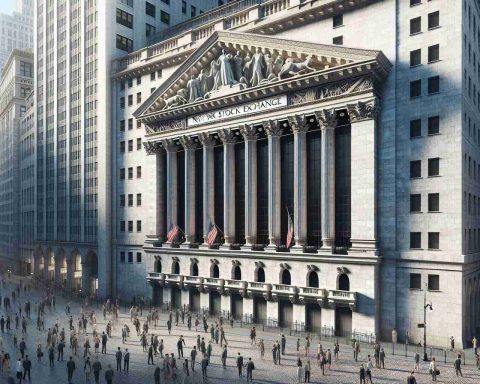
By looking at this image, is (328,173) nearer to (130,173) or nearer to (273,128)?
(273,128)

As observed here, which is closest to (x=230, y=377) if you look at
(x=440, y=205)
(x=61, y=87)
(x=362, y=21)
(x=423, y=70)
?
(x=440, y=205)

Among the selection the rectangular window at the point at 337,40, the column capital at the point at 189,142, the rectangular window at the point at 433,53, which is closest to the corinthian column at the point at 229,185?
the column capital at the point at 189,142

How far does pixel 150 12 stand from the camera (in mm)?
76438

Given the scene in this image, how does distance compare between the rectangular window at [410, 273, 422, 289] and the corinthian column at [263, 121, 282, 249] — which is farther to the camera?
the corinthian column at [263, 121, 282, 249]

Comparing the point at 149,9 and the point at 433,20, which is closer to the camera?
the point at 433,20

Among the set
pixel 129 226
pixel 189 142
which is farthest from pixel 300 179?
pixel 129 226

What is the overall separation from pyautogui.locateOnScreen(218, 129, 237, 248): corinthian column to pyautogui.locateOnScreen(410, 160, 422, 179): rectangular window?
20.5 metres

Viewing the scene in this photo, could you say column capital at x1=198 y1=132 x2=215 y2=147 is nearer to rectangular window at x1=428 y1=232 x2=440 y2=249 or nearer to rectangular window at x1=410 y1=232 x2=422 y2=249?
rectangular window at x1=410 y1=232 x2=422 y2=249

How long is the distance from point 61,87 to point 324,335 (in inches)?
2561

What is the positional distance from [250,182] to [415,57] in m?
21.1

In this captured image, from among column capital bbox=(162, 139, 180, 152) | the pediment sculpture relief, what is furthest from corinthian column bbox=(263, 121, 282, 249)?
column capital bbox=(162, 139, 180, 152)

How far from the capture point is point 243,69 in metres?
52.8

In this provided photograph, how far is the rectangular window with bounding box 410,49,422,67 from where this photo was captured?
42531mm

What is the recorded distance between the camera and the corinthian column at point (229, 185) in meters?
53.9
